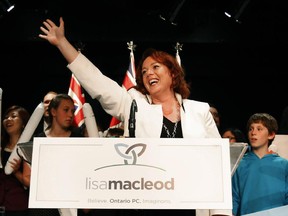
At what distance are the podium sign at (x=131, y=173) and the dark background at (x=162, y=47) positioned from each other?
439 cm

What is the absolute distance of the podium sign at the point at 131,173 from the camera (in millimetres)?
1466

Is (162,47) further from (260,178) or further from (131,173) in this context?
(131,173)

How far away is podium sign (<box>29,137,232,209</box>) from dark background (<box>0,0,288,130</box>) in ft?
14.4

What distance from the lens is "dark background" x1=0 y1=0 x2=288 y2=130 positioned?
5.91 meters

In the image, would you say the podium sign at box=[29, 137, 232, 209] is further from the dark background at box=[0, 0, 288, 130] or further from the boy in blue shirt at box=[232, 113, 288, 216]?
the dark background at box=[0, 0, 288, 130]

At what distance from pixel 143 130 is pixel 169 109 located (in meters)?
0.21

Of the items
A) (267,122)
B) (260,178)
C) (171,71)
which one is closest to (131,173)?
(171,71)

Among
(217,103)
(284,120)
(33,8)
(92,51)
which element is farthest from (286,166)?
(33,8)

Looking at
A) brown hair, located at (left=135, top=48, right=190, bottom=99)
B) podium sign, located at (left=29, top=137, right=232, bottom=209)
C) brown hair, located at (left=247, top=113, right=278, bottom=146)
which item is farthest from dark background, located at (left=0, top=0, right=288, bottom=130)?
podium sign, located at (left=29, top=137, right=232, bottom=209)

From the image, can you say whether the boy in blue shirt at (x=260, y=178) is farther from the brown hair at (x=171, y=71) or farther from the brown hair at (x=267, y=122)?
the brown hair at (x=171, y=71)

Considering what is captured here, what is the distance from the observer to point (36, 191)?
1.47 m

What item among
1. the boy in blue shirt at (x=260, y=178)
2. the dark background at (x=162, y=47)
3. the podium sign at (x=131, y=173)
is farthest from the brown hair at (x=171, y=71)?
the dark background at (x=162, y=47)

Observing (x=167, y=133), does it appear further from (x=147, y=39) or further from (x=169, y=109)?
(x=147, y=39)

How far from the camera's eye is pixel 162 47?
6121 millimetres
